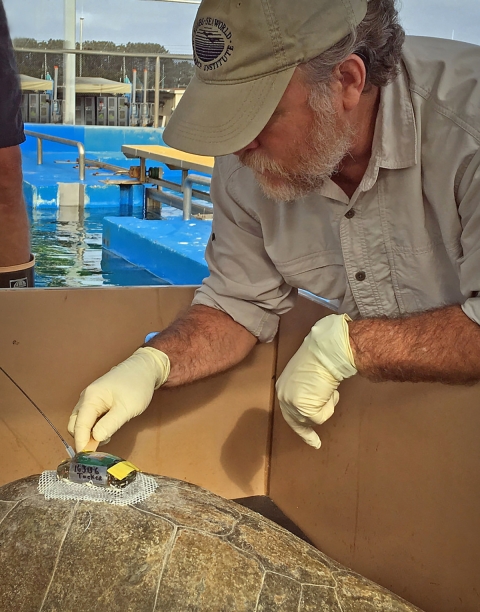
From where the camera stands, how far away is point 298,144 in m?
1.15

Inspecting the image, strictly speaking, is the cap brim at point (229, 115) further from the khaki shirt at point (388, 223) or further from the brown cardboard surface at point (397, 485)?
the brown cardboard surface at point (397, 485)

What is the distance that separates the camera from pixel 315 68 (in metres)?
1.08

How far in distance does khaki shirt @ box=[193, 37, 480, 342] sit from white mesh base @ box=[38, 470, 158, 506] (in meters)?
0.56

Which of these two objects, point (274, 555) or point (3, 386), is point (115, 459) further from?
point (3, 386)

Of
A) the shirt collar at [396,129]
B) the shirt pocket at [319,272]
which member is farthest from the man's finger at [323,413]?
the shirt collar at [396,129]

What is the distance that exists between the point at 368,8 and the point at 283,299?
0.68 metres

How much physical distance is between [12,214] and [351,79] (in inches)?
48.7

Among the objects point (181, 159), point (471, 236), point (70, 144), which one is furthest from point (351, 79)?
point (70, 144)

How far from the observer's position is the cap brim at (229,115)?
1059 millimetres

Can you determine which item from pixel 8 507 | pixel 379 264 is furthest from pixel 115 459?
pixel 379 264

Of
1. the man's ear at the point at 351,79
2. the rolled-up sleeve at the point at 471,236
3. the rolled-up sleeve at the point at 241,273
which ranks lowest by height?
the rolled-up sleeve at the point at 241,273

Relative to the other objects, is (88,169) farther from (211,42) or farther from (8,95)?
(211,42)

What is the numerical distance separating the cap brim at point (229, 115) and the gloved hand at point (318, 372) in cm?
40

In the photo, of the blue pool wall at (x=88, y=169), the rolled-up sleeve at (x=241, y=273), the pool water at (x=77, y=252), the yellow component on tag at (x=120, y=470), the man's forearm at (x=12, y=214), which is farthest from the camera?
the blue pool wall at (x=88, y=169)
